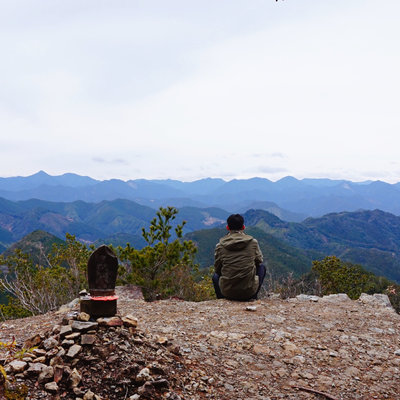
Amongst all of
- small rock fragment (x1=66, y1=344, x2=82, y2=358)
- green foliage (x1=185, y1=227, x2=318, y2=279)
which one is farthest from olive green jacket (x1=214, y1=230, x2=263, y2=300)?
green foliage (x1=185, y1=227, x2=318, y2=279)

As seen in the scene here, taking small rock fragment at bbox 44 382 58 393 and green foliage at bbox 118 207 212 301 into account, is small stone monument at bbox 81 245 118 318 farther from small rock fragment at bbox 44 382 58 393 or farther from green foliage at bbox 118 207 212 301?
green foliage at bbox 118 207 212 301

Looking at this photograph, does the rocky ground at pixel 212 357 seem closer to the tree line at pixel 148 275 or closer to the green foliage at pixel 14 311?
the tree line at pixel 148 275

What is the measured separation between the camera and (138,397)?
12.0 feet

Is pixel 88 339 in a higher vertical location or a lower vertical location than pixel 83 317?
lower

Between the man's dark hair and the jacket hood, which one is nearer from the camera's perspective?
the jacket hood

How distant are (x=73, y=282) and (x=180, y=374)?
1033 cm

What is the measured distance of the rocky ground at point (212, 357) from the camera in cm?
381

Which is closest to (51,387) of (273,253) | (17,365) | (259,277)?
(17,365)

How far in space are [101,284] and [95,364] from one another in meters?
1.12

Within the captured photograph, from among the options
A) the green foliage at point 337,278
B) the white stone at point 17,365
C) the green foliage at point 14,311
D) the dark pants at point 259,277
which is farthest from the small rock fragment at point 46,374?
the green foliage at point 337,278

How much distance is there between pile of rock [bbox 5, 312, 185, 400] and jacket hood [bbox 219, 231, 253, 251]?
347 centimetres

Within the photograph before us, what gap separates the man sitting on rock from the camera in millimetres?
7809

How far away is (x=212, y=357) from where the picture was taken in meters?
4.99

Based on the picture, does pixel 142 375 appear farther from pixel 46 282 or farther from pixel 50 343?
pixel 46 282
